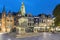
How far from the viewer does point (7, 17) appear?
126 feet

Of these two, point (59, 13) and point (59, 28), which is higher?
point (59, 13)

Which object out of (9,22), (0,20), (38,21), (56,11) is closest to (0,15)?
(0,20)

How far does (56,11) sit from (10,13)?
58.1 feet

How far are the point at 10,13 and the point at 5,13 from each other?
1.06 metres

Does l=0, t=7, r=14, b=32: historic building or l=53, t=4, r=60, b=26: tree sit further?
l=0, t=7, r=14, b=32: historic building

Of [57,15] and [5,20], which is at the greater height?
[5,20]

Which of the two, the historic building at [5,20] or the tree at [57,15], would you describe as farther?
the historic building at [5,20]

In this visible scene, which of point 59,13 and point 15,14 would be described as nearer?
point 59,13

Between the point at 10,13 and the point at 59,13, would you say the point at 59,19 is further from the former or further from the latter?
the point at 10,13

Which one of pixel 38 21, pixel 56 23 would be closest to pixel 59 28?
pixel 56 23

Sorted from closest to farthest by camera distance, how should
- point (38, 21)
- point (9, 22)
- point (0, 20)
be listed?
1. point (38, 21)
2. point (9, 22)
3. point (0, 20)

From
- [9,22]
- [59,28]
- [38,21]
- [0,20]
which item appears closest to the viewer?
[59,28]

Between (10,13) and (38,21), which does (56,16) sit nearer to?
(38,21)

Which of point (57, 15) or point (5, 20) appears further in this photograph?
point (5, 20)
